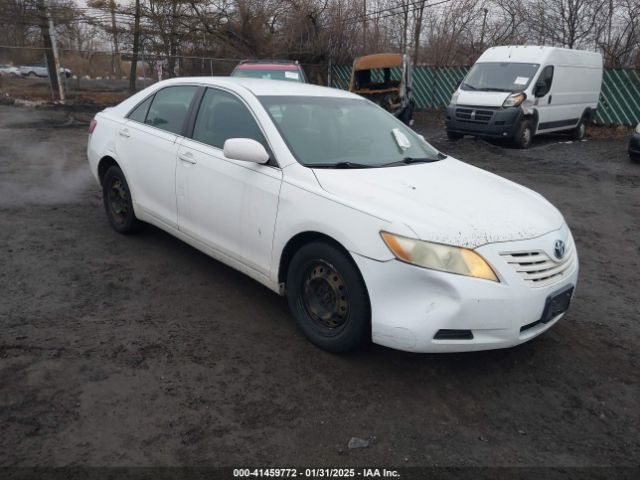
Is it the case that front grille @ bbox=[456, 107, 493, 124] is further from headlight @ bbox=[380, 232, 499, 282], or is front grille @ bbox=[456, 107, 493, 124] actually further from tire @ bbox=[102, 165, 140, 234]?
headlight @ bbox=[380, 232, 499, 282]

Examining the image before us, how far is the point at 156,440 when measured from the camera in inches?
98.2

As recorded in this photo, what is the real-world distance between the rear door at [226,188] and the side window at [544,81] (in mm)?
10513

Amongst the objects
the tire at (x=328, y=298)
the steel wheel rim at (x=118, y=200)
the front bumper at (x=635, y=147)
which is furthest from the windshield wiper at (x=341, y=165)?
the front bumper at (x=635, y=147)

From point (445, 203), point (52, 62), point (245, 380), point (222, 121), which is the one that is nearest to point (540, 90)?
point (222, 121)

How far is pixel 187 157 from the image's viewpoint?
4113 mm

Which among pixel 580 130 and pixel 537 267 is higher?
pixel 580 130

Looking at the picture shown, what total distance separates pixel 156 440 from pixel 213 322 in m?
1.23

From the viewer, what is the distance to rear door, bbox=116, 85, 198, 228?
4328 millimetres

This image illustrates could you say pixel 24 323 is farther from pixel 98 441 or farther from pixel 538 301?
pixel 538 301

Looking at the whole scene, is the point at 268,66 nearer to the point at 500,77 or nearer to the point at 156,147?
the point at 500,77

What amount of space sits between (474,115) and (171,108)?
9.58 meters

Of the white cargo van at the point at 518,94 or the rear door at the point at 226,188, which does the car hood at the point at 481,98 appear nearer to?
the white cargo van at the point at 518,94

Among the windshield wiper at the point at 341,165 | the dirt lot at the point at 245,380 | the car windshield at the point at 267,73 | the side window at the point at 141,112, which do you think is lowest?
the dirt lot at the point at 245,380

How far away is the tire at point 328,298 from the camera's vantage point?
3.03 meters
